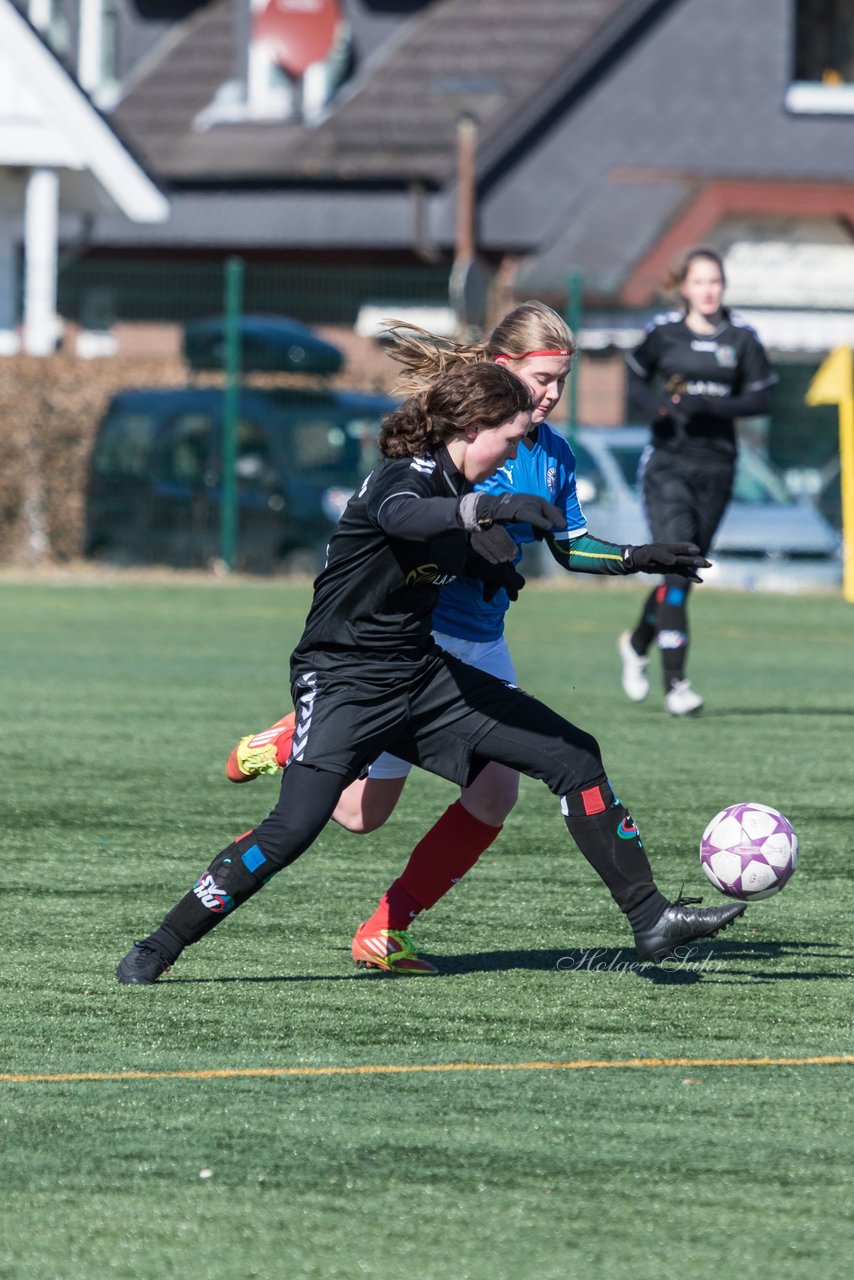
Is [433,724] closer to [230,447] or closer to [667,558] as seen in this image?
[667,558]

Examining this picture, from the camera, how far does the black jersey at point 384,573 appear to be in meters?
5.64

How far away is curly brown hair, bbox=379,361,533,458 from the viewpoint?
5.66m

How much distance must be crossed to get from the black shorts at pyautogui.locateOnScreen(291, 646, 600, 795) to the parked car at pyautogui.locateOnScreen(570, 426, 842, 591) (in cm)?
1535

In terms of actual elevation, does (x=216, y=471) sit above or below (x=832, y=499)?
above

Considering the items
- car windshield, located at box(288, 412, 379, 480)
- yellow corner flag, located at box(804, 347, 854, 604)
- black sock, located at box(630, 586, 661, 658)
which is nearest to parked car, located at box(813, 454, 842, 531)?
yellow corner flag, located at box(804, 347, 854, 604)

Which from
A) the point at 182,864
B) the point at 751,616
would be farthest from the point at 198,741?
the point at 751,616

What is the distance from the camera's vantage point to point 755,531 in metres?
21.6

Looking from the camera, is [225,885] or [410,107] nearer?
[225,885]

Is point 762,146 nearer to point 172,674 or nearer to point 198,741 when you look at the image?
point 172,674

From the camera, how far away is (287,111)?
34875 millimetres

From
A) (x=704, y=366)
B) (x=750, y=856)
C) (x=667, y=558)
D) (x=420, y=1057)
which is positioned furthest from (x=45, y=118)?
(x=420, y=1057)

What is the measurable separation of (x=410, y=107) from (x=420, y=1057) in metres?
29.0

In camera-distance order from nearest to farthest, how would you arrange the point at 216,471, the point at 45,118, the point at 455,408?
1. the point at 455,408
2. the point at 216,471
3. the point at 45,118

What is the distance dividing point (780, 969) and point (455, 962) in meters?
0.84
